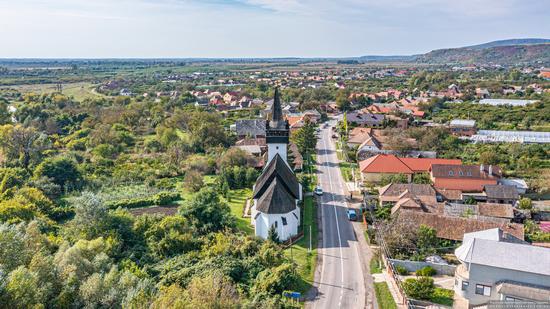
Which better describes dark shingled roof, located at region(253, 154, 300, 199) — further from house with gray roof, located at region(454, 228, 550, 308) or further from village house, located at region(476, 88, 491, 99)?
village house, located at region(476, 88, 491, 99)

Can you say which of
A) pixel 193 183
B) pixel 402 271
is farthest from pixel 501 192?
pixel 193 183

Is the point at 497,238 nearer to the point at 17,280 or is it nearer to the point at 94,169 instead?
the point at 17,280

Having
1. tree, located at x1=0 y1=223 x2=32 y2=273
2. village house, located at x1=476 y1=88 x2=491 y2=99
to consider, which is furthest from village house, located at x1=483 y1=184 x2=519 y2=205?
village house, located at x1=476 y1=88 x2=491 y2=99

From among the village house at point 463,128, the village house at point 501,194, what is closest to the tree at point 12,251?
the village house at point 501,194

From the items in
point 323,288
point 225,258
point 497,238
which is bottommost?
point 323,288

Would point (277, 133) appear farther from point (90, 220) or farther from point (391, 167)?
point (90, 220)

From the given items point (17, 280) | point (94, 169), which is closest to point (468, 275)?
point (17, 280)

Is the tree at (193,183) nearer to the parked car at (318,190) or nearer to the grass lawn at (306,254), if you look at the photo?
the parked car at (318,190)
